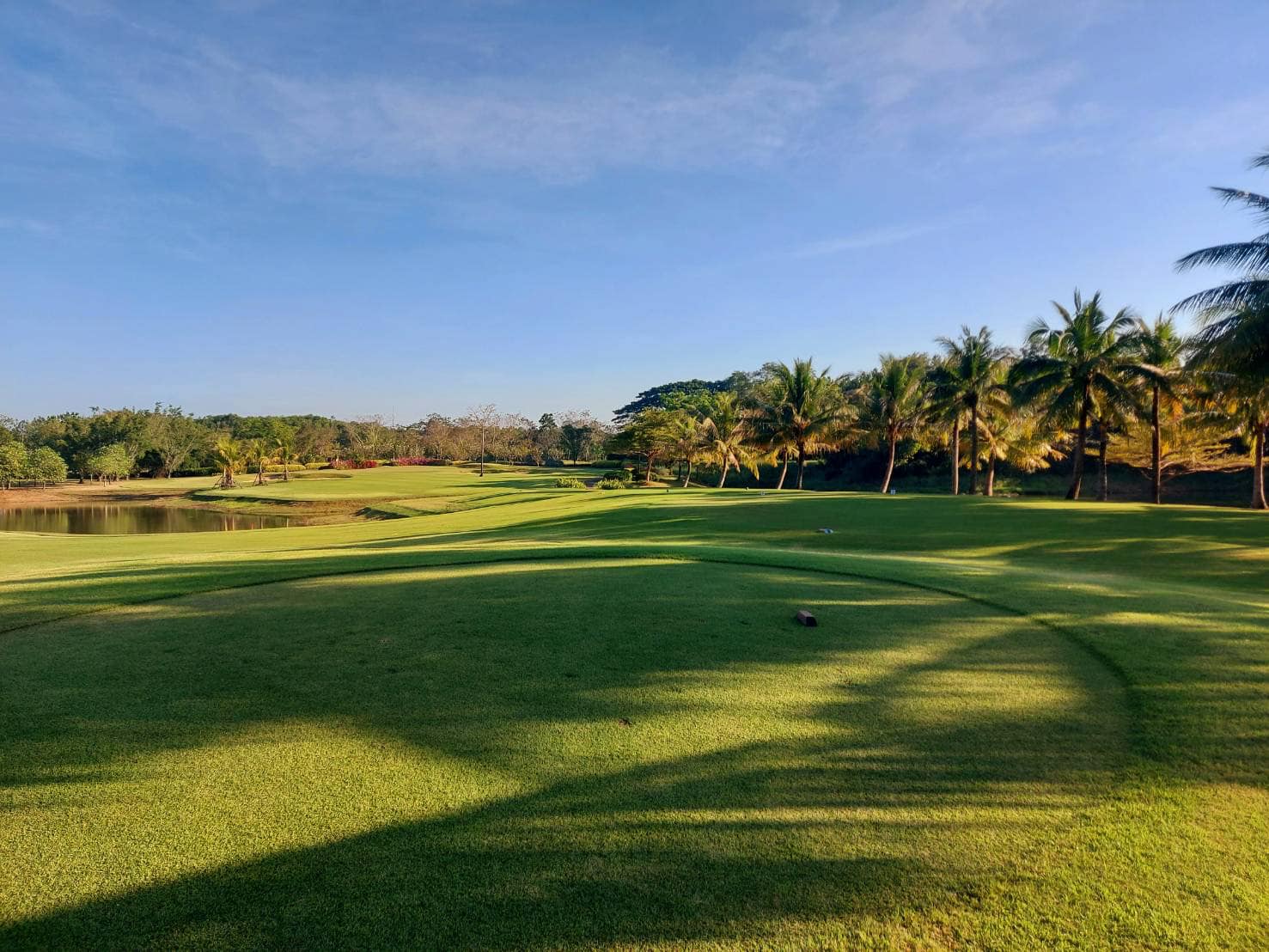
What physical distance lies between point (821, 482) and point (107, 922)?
6435 cm

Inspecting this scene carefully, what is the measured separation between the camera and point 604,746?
425 centimetres

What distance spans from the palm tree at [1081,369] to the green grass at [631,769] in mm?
28256

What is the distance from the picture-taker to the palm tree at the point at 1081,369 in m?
31.9

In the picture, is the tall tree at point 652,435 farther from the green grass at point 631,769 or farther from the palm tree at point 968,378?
the green grass at point 631,769

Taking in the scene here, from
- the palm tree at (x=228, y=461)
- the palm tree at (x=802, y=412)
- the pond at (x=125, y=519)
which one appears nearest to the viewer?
the pond at (x=125, y=519)

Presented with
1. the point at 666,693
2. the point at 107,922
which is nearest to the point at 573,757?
the point at 666,693

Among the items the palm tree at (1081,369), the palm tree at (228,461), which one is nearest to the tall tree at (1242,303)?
the palm tree at (1081,369)

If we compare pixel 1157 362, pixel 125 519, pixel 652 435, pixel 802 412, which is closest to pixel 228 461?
pixel 125 519

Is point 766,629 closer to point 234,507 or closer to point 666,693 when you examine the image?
point 666,693

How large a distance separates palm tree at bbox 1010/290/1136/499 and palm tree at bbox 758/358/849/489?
42.5ft

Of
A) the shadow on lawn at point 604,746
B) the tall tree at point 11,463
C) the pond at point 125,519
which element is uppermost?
the tall tree at point 11,463

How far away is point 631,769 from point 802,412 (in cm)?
4401

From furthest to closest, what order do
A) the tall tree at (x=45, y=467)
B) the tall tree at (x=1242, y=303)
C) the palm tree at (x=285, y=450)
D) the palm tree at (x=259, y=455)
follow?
the palm tree at (x=285, y=450) < the palm tree at (x=259, y=455) < the tall tree at (x=45, y=467) < the tall tree at (x=1242, y=303)

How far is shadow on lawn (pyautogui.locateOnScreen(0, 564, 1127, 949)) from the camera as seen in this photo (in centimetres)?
279
